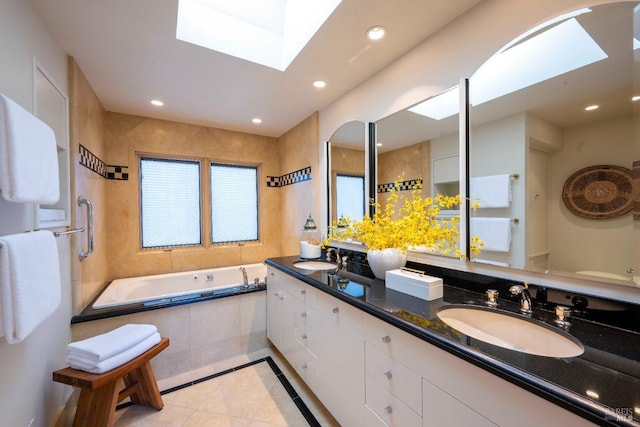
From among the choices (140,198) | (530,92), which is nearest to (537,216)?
(530,92)

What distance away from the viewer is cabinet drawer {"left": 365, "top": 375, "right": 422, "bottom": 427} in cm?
105

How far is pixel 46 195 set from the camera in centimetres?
119

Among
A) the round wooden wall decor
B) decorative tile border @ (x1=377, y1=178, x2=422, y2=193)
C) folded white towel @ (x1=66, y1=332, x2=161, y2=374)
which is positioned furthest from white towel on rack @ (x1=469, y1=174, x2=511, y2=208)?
folded white towel @ (x1=66, y1=332, x2=161, y2=374)

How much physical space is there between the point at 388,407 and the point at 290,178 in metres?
2.79

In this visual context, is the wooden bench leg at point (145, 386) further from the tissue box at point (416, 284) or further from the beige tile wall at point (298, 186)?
the beige tile wall at point (298, 186)

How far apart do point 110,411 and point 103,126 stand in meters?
2.68

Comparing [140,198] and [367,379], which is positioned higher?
[140,198]

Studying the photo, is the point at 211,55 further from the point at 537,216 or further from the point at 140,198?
the point at 537,216

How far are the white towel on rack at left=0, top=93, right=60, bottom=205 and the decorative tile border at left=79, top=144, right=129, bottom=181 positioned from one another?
105 centimetres

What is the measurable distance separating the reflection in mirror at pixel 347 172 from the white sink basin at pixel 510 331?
46.6 inches

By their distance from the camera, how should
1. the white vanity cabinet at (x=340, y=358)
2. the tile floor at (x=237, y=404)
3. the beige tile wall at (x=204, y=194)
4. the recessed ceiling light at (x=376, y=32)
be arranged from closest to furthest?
the white vanity cabinet at (x=340, y=358) → the recessed ceiling light at (x=376, y=32) → the tile floor at (x=237, y=404) → the beige tile wall at (x=204, y=194)

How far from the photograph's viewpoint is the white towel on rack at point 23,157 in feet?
3.14

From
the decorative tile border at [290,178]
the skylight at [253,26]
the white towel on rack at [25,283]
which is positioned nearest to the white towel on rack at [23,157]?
the white towel on rack at [25,283]

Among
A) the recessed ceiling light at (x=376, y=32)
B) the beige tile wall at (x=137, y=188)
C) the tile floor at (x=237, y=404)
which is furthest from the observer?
the beige tile wall at (x=137, y=188)
